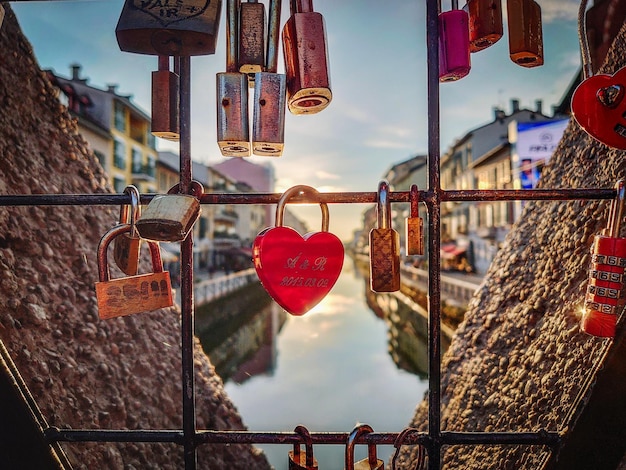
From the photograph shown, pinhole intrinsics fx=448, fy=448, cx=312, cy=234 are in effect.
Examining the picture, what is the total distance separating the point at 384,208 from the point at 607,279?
1.84ft

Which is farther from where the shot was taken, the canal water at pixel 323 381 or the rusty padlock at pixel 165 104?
the canal water at pixel 323 381

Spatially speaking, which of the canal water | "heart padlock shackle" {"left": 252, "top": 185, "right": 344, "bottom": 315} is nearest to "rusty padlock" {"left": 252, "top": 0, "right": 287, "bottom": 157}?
"heart padlock shackle" {"left": 252, "top": 185, "right": 344, "bottom": 315}

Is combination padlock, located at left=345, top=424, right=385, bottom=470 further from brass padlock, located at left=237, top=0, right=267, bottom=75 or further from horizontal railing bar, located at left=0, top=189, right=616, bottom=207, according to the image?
brass padlock, located at left=237, top=0, right=267, bottom=75

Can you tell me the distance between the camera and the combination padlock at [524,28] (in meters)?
1.20

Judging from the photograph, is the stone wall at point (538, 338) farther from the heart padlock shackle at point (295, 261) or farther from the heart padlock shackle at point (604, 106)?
the heart padlock shackle at point (295, 261)

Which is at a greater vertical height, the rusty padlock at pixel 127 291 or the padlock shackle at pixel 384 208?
the padlock shackle at pixel 384 208

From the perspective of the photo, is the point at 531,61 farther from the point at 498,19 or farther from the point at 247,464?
the point at 247,464

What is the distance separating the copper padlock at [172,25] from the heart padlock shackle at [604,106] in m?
0.95

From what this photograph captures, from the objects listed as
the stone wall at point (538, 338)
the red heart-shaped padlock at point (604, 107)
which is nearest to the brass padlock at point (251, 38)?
the red heart-shaped padlock at point (604, 107)

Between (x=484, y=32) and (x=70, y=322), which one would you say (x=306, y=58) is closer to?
(x=484, y=32)

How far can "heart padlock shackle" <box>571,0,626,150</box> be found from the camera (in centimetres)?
112

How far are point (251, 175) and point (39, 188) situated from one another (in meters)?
49.3

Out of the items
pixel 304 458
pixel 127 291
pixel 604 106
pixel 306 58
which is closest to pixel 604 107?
pixel 604 106

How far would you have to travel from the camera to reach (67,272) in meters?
2.12
